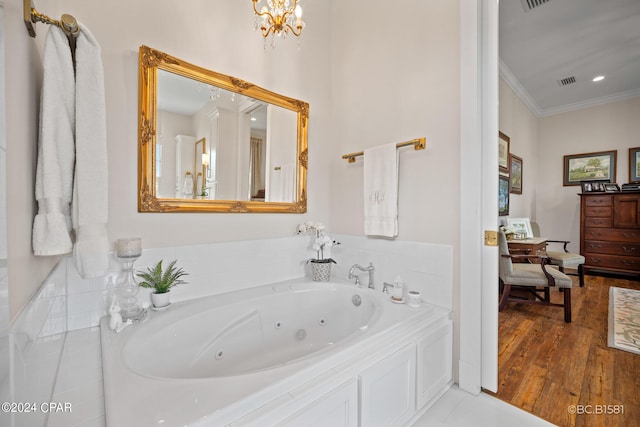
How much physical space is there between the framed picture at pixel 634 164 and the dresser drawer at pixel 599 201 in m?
0.50

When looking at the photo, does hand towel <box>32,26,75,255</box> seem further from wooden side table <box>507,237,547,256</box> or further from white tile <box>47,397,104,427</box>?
wooden side table <box>507,237,547,256</box>

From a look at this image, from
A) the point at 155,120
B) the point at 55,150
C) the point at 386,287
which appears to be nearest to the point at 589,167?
the point at 386,287

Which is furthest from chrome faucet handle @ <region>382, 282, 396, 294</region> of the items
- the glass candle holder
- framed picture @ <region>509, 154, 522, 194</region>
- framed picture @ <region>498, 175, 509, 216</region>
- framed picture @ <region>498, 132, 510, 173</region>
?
framed picture @ <region>509, 154, 522, 194</region>

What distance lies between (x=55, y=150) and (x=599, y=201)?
20.5ft

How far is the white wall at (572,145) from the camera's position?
13.7 feet

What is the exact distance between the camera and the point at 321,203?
248 cm

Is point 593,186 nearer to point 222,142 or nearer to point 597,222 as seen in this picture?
point 597,222

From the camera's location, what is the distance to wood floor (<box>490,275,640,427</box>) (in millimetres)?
1451

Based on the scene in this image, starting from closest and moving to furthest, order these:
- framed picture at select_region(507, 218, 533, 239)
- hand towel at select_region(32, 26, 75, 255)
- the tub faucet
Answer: hand towel at select_region(32, 26, 75, 255) < the tub faucet < framed picture at select_region(507, 218, 533, 239)

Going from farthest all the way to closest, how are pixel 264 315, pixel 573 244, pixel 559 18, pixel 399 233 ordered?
pixel 573 244, pixel 559 18, pixel 399 233, pixel 264 315

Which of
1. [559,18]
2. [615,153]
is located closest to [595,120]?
[615,153]

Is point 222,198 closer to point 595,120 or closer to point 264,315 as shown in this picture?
point 264,315

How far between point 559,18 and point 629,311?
3.13 m

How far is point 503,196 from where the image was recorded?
3.59 m
